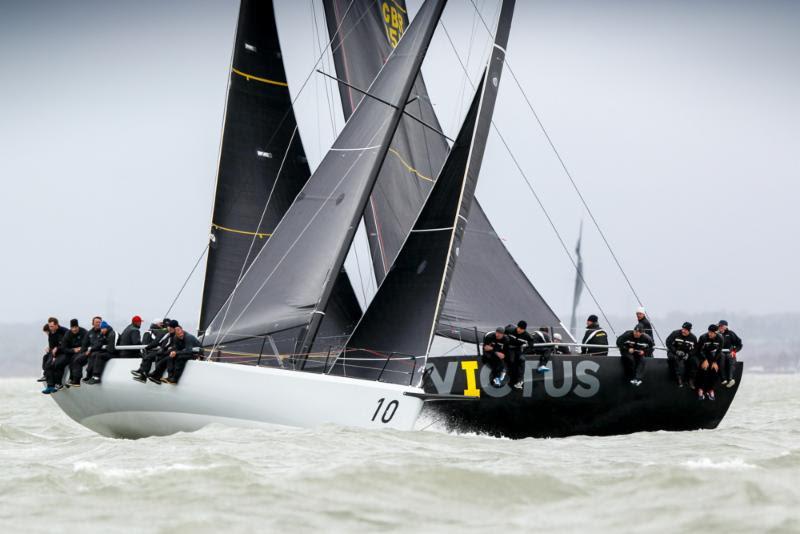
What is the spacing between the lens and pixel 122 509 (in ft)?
32.6

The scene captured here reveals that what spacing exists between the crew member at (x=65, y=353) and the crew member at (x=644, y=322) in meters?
8.49

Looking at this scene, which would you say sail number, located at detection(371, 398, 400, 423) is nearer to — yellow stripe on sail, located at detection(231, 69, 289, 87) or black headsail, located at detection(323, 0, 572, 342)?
black headsail, located at detection(323, 0, 572, 342)

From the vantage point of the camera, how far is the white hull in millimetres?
15914

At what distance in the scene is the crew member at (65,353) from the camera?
1889 centimetres

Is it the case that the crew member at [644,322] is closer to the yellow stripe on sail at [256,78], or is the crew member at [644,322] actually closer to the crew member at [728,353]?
the crew member at [728,353]

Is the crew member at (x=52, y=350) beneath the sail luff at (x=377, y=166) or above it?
beneath

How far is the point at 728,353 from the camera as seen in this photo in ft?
62.4

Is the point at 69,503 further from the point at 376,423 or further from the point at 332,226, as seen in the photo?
the point at 332,226

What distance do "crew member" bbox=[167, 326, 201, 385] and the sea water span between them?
73.6 inches

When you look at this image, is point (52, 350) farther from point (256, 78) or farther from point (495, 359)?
point (495, 359)

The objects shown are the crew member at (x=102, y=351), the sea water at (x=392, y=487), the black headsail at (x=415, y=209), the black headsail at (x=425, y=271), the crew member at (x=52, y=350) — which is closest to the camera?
the sea water at (x=392, y=487)

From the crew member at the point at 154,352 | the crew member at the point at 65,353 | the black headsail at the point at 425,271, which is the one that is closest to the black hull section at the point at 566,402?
the black headsail at the point at 425,271

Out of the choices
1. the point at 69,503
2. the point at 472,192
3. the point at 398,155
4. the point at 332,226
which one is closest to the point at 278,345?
the point at 332,226

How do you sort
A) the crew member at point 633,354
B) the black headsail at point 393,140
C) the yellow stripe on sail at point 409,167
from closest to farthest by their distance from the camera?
the crew member at point 633,354 < the black headsail at point 393,140 < the yellow stripe on sail at point 409,167
